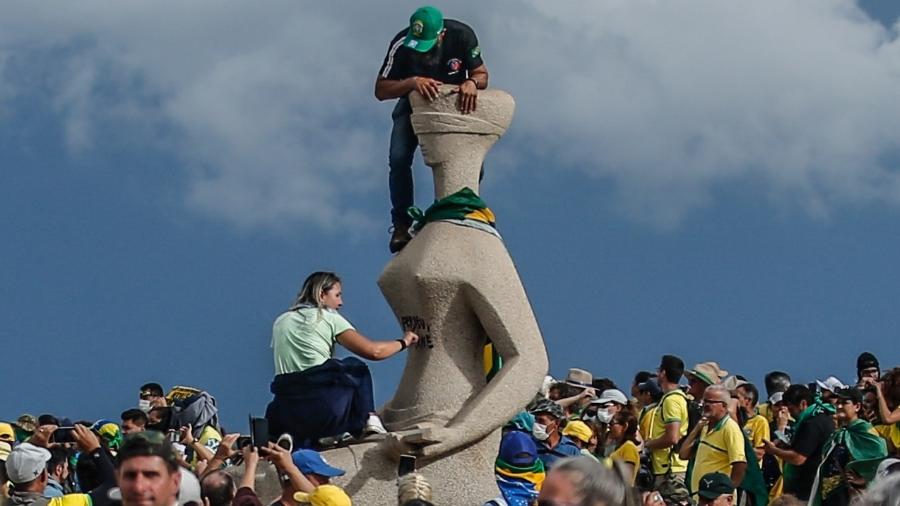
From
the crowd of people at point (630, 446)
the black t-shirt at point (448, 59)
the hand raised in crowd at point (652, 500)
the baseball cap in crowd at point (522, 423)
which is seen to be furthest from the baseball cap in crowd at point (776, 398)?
the black t-shirt at point (448, 59)

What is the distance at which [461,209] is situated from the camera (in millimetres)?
12672

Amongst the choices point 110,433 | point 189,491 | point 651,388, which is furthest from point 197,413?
point 189,491

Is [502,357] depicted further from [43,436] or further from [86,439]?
[43,436]

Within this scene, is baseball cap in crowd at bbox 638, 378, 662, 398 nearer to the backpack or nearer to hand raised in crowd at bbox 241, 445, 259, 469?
the backpack

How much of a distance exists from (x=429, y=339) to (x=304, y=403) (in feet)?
3.44

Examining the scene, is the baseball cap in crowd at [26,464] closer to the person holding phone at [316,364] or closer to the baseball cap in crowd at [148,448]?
the person holding phone at [316,364]

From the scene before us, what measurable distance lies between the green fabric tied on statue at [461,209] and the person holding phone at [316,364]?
3.34ft

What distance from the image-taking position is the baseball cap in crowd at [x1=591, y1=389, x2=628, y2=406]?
16.8 metres

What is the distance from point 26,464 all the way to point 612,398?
6.88 meters

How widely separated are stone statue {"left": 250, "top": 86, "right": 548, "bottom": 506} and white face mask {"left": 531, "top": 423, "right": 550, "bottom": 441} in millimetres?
1070

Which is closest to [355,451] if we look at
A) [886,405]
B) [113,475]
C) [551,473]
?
[113,475]

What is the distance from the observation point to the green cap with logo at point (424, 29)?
13.0 m

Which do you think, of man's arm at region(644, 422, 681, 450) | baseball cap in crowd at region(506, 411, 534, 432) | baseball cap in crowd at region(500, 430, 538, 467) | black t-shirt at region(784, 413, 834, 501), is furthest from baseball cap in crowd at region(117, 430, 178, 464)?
man's arm at region(644, 422, 681, 450)

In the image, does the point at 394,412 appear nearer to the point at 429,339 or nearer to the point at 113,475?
the point at 429,339
